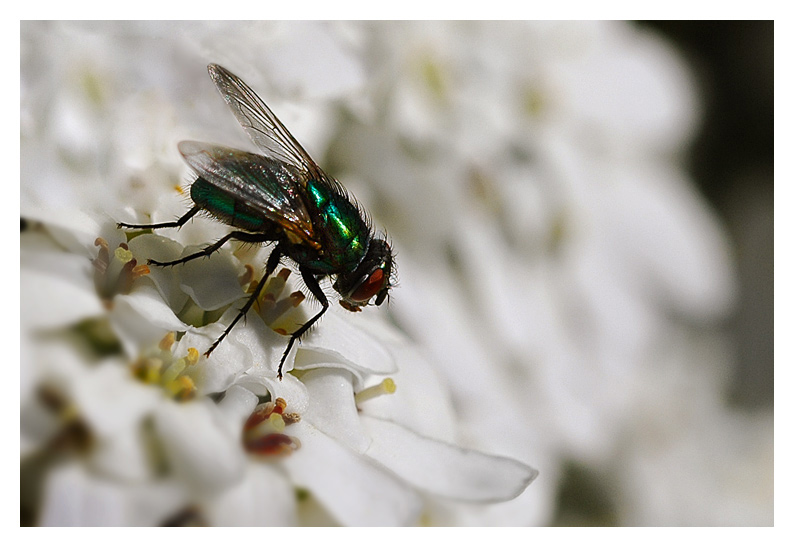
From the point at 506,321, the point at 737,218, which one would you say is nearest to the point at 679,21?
the point at 737,218

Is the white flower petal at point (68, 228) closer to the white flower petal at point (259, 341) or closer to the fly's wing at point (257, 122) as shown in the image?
the white flower petal at point (259, 341)

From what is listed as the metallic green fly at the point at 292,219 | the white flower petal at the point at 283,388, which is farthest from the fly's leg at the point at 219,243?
the white flower petal at the point at 283,388

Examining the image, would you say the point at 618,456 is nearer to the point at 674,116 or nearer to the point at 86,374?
the point at 674,116

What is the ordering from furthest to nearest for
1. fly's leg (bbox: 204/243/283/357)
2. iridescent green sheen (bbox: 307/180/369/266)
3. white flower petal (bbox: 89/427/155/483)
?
iridescent green sheen (bbox: 307/180/369/266) < fly's leg (bbox: 204/243/283/357) < white flower petal (bbox: 89/427/155/483)

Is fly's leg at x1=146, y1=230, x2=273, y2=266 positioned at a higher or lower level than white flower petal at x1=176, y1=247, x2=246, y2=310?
higher

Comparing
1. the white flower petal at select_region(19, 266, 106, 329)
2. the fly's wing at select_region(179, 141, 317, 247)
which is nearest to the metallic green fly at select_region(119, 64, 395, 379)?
the fly's wing at select_region(179, 141, 317, 247)

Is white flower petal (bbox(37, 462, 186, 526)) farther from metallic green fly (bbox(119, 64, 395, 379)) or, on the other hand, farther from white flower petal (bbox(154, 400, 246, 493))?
metallic green fly (bbox(119, 64, 395, 379))
